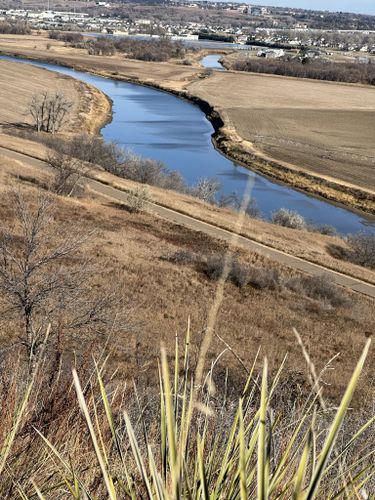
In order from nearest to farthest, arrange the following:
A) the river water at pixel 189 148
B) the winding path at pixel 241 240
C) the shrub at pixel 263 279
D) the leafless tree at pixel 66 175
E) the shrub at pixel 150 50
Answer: the shrub at pixel 263 279
the winding path at pixel 241 240
the leafless tree at pixel 66 175
the river water at pixel 189 148
the shrub at pixel 150 50

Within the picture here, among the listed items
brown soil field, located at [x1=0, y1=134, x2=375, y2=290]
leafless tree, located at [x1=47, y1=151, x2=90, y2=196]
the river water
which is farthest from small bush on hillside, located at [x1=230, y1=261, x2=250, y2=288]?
the river water

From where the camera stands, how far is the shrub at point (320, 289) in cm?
2008

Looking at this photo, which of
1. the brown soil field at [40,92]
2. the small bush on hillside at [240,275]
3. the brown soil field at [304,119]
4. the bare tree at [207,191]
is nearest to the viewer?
the small bush on hillside at [240,275]

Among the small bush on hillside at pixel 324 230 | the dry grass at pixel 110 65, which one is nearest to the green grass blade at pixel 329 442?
the small bush on hillside at pixel 324 230

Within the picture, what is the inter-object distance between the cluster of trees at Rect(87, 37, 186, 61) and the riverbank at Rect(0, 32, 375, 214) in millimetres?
4656

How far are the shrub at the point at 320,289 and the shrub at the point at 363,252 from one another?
6.64m

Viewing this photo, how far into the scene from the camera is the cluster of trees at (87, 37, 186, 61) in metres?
120

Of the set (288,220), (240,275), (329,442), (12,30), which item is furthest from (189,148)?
(12,30)

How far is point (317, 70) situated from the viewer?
111000 millimetres

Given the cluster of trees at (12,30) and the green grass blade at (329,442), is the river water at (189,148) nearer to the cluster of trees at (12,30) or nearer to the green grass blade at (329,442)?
the green grass blade at (329,442)

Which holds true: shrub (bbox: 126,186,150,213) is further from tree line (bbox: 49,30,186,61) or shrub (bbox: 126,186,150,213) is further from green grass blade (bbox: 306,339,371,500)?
tree line (bbox: 49,30,186,61)

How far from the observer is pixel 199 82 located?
304 feet

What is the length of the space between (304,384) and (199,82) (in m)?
85.2

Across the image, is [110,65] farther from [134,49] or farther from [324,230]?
[324,230]
